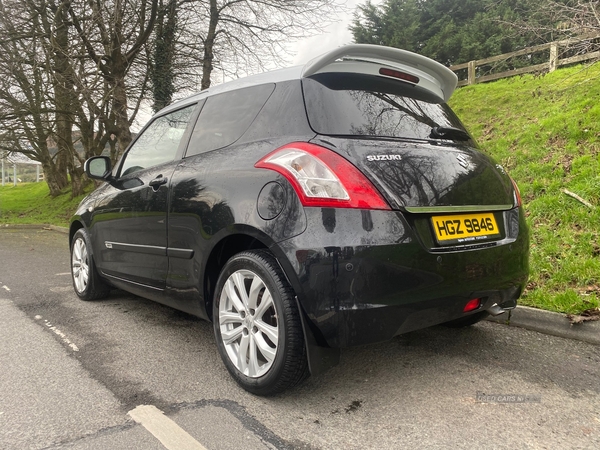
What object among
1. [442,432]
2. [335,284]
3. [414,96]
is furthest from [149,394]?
[414,96]

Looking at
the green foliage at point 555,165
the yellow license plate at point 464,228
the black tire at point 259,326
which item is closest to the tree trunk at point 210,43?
the green foliage at point 555,165

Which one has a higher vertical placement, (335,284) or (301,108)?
(301,108)

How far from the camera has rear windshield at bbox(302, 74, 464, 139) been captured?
2.35 m

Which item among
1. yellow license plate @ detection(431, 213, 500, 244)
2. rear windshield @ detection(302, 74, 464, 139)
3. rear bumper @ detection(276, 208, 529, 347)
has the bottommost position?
rear bumper @ detection(276, 208, 529, 347)

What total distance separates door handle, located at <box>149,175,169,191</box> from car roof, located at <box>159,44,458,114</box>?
0.65 meters

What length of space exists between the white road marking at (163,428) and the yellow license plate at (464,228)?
1.42 metres

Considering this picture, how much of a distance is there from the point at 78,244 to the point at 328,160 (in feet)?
10.9

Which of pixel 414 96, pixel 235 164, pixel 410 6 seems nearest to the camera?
pixel 235 164

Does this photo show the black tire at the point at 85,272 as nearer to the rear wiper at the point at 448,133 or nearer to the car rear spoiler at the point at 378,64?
the car rear spoiler at the point at 378,64

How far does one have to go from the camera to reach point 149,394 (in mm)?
2385

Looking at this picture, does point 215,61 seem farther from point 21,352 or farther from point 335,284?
point 335,284

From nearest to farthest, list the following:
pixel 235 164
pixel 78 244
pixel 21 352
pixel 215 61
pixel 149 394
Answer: pixel 149 394 < pixel 235 164 < pixel 21 352 < pixel 78 244 < pixel 215 61

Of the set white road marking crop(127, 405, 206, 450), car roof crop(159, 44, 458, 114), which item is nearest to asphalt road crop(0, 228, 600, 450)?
white road marking crop(127, 405, 206, 450)

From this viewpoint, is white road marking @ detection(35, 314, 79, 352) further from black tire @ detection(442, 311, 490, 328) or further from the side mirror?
black tire @ detection(442, 311, 490, 328)
